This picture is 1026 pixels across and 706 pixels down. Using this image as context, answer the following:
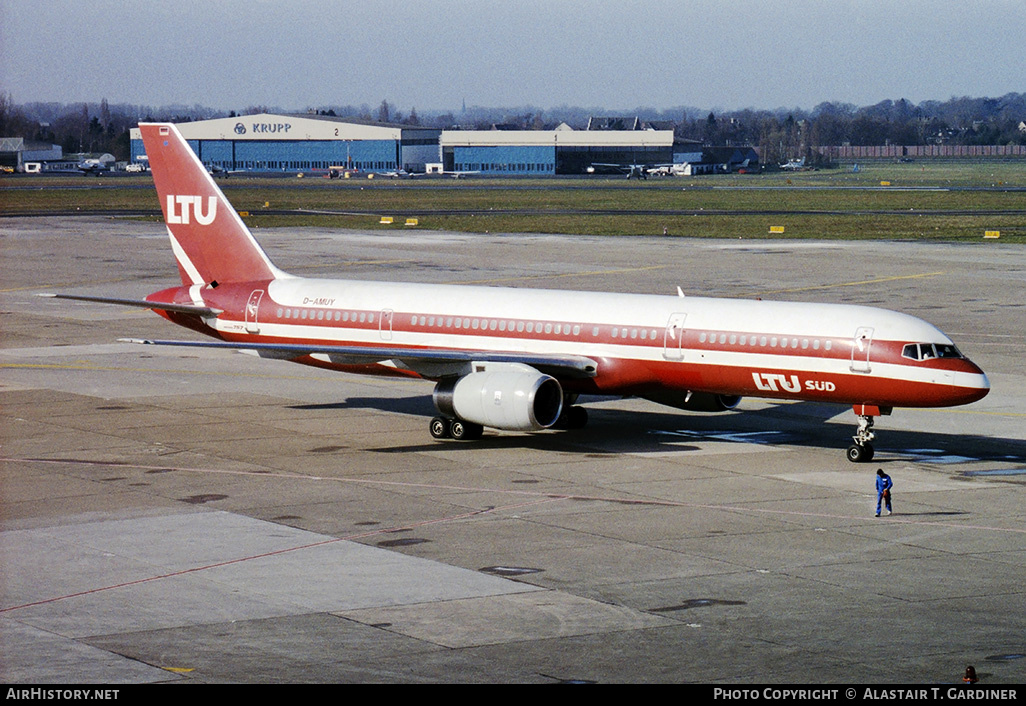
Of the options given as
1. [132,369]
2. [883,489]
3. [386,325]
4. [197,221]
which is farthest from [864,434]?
[132,369]

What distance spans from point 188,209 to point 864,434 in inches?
965

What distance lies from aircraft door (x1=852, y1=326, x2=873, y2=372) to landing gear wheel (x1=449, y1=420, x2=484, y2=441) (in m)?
11.0

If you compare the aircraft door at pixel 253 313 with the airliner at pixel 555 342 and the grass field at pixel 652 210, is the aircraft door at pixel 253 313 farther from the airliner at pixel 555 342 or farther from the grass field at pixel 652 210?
the grass field at pixel 652 210

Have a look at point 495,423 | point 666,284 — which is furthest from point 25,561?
point 666,284

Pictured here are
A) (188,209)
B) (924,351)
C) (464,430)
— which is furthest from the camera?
(188,209)

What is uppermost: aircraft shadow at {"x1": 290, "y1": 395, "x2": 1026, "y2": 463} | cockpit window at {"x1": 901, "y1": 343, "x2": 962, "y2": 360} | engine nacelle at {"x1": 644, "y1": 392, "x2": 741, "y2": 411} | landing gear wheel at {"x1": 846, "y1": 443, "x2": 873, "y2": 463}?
A: cockpit window at {"x1": 901, "y1": 343, "x2": 962, "y2": 360}

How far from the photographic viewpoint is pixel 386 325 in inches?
1750

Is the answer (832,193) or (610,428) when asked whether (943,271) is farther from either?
(832,193)

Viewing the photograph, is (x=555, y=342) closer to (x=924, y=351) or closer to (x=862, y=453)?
→ (x=862, y=453)

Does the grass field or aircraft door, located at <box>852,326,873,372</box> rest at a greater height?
the grass field

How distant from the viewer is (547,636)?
908 inches

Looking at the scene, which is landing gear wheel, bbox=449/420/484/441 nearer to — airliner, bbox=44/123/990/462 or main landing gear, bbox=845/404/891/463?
airliner, bbox=44/123/990/462
